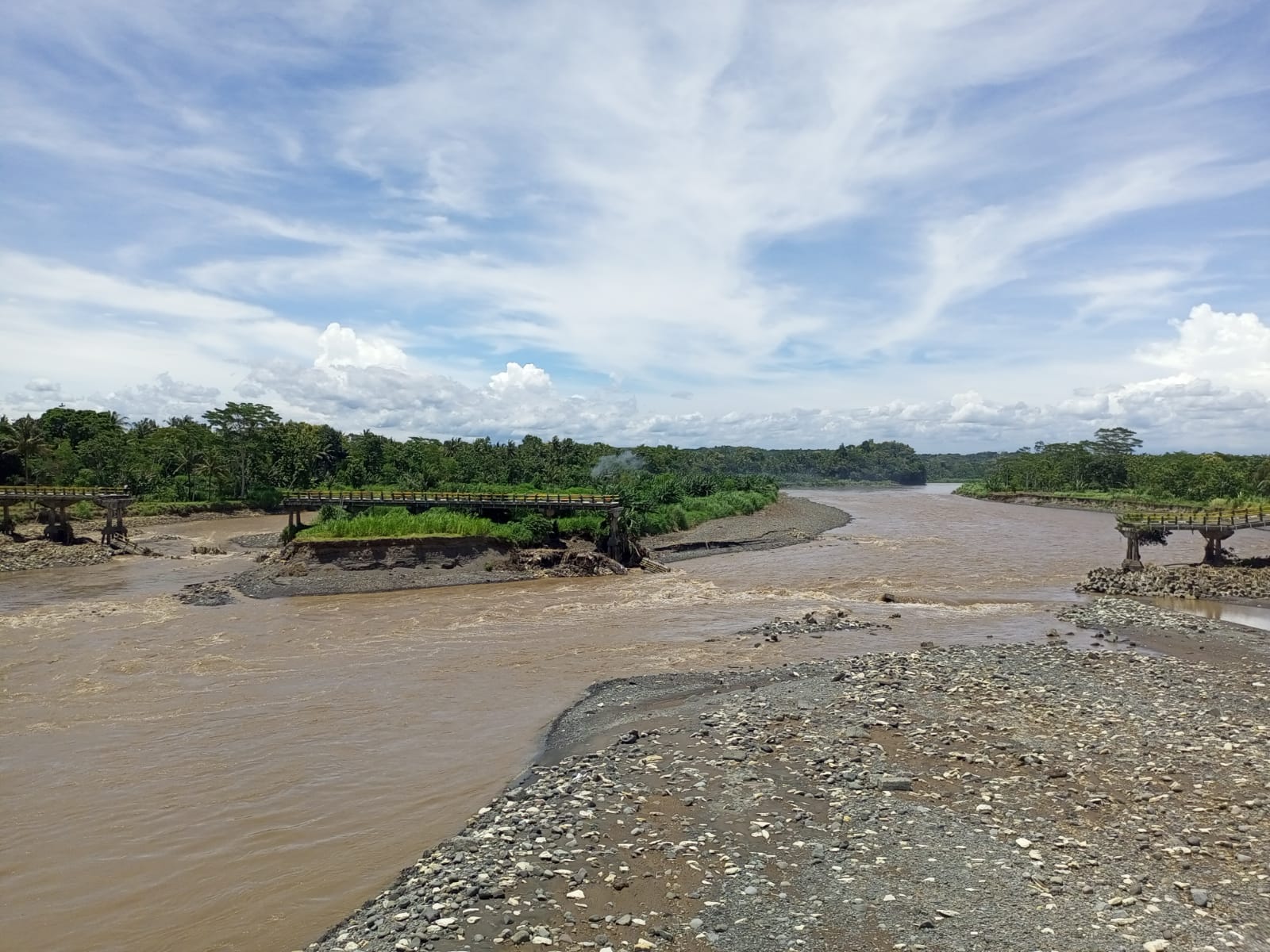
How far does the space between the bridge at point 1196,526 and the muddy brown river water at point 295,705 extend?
13.6 feet

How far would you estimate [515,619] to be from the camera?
98.0ft

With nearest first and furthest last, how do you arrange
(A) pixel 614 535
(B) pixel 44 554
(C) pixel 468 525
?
(C) pixel 468 525
(A) pixel 614 535
(B) pixel 44 554

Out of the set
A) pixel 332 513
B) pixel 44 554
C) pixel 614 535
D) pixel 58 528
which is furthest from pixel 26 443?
pixel 614 535

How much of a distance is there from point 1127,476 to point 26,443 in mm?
133995

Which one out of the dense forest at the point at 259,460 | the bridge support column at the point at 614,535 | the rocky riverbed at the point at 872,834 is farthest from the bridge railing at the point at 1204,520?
the dense forest at the point at 259,460

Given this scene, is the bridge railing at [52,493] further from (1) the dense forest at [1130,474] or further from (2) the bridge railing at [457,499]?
(1) the dense forest at [1130,474]

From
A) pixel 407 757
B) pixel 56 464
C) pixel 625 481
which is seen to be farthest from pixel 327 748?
pixel 56 464

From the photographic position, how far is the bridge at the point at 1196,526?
1469 inches

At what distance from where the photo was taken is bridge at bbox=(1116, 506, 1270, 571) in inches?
1469

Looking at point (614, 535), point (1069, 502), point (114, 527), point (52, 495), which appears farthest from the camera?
point (1069, 502)

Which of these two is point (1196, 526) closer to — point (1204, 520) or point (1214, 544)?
point (1204, 520)

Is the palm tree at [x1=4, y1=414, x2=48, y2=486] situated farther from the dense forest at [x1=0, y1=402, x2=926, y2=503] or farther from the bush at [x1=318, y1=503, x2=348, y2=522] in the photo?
the bush at [x1=318, y1=503, x2=348, y2=522]

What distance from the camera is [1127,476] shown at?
11550 centimetres

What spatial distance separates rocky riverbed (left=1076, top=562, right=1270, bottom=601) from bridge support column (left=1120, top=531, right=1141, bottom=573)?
0.44 metres
